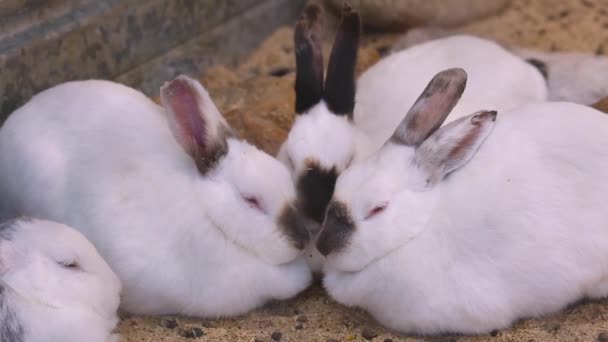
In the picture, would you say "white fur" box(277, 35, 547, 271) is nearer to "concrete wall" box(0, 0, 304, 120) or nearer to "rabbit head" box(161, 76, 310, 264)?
"rabbit head" box(161, 76, 310, 264)

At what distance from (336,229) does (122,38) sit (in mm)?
1734

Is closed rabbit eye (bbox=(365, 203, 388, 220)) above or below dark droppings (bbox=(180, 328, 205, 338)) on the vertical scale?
above

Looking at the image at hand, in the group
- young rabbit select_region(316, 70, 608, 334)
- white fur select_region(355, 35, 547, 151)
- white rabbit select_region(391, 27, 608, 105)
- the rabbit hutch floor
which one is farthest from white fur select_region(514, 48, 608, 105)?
young rabbit select_region(316, 70, 608, 334)

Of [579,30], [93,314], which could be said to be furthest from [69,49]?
[579,30]

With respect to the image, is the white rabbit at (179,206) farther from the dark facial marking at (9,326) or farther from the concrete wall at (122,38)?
the concrete wall at (122,38)

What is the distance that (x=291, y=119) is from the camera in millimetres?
4152

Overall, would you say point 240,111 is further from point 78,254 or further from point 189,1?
point 78,254

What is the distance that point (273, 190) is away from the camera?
310 cm

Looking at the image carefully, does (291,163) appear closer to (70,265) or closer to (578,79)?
(70,265)

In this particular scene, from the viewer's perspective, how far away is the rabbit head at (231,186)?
3.05 meters

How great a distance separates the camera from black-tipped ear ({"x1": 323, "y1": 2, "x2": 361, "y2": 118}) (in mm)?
3314

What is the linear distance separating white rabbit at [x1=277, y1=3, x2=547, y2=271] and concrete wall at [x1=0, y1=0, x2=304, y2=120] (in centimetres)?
108

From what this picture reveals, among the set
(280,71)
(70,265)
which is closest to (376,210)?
(70,265)

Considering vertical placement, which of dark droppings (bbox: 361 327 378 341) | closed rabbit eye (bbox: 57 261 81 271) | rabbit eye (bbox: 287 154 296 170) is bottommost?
dark droppings (bbox: 361 327 378 341)
